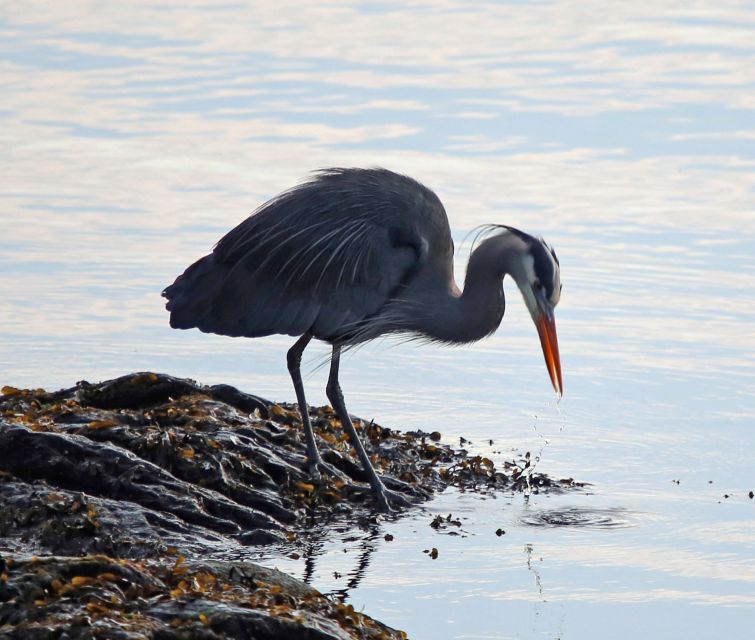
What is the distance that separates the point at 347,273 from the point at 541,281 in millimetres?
1004

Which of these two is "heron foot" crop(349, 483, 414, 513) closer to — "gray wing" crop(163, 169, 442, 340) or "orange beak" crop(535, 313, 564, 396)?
"gray wing" crop(163, 169, 442, 340)

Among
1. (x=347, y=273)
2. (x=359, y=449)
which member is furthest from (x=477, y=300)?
(x=359, y=449)

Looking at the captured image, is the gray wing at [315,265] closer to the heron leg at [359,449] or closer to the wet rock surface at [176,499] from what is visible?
the heron leg at [359,449]

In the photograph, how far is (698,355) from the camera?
1098 centimetres

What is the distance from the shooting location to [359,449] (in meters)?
8.30

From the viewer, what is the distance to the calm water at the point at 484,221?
24.4ft

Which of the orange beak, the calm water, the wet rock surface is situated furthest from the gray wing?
the calm water

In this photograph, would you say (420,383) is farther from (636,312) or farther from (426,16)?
(426,16)

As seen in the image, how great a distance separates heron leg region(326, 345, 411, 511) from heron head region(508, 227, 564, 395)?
3.43ft

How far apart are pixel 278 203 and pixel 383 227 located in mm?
578

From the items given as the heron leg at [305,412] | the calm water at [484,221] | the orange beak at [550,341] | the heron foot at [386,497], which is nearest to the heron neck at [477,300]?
the orange beak at [550,341]

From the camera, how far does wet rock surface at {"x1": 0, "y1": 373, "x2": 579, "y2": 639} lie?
5.10m

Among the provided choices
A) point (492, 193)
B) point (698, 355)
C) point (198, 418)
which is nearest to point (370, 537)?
point (198, 418)

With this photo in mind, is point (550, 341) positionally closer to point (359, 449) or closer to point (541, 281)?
point (541, 281)
